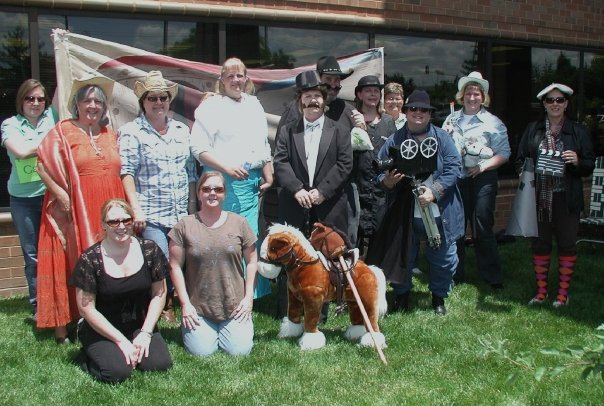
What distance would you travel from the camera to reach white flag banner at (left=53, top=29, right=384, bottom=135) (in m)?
5.76

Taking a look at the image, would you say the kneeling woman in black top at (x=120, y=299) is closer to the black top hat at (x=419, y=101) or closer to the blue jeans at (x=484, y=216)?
the black top hat at (x=419, y=101)

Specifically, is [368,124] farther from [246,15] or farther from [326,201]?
[246,15]

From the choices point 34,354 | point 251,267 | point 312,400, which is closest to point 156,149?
point 251,267

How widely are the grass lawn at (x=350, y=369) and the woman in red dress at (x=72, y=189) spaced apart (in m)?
0.37

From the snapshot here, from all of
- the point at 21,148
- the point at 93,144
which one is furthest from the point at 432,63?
the point at 21,148

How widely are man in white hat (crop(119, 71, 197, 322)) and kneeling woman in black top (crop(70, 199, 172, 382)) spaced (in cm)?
51

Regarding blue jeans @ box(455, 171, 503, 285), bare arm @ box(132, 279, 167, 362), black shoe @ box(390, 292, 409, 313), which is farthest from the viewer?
blue jeans @ box(455, 171, 503, 285)

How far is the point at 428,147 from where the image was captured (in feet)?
17.9

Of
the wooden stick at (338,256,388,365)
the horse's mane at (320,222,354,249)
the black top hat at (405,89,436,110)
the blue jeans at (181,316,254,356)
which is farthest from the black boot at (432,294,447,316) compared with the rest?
the blue jeans at (181,316,254,356)

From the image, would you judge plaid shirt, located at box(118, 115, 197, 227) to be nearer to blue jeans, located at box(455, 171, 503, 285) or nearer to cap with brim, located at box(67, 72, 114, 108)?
cap with brim, located at box(67, 72, 114, 108)

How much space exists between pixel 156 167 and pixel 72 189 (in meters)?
0.61

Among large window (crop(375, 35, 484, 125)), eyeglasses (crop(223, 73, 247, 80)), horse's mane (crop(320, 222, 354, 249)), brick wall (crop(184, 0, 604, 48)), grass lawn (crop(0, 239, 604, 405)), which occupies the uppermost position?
brick wall (crop(184, 0, 604, 48))

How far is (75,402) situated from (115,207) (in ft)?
3.81

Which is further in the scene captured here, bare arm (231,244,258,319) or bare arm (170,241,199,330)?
bare arm (231,244,258,319)
